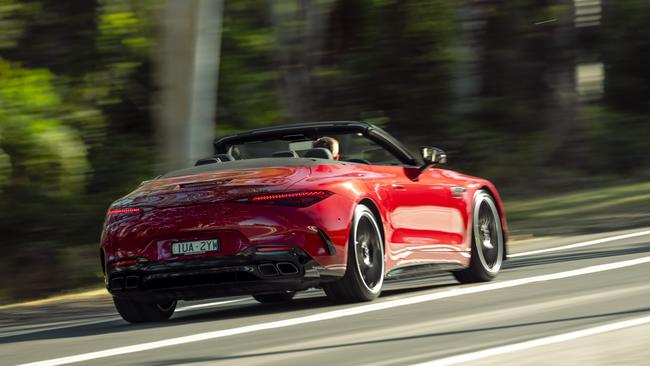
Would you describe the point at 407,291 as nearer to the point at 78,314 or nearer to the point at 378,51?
the point at 78,314

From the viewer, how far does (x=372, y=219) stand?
30.1ft

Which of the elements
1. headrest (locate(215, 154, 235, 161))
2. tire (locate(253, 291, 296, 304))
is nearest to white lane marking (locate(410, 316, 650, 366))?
headrest (locate(215, 154, 235, 161))

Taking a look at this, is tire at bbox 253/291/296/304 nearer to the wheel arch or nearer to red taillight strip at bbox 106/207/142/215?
the wheel arch

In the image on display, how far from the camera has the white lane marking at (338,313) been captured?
7.29 meters

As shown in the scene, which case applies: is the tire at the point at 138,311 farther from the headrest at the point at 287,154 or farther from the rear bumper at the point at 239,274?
the headrest at the point at 287,154

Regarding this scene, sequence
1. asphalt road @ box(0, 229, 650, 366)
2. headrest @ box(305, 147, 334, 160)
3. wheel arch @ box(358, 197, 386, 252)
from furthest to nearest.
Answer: headrest @ box(305, 147, 334, 160)
wheel arch @ box(358, 197, 386, 252)
asphalt road @ box(0, 229, 650, 366)

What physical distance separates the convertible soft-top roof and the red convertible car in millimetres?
31

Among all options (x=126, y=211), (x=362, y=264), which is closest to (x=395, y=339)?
(x=362, y=264)

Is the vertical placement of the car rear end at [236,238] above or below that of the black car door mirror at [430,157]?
below

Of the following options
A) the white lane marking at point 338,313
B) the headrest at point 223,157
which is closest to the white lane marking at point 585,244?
the white lane marking at point 338,313

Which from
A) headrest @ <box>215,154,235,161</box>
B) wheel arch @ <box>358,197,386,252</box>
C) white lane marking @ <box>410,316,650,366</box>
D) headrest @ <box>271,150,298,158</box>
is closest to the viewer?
white lane marking @ <box>410,316,650,366</box>

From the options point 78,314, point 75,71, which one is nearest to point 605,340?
point 78,314

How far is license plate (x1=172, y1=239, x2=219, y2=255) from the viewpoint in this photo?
8.59m

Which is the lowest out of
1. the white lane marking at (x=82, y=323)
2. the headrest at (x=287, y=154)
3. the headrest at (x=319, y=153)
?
the white lane marking at (x=82, y=323)
